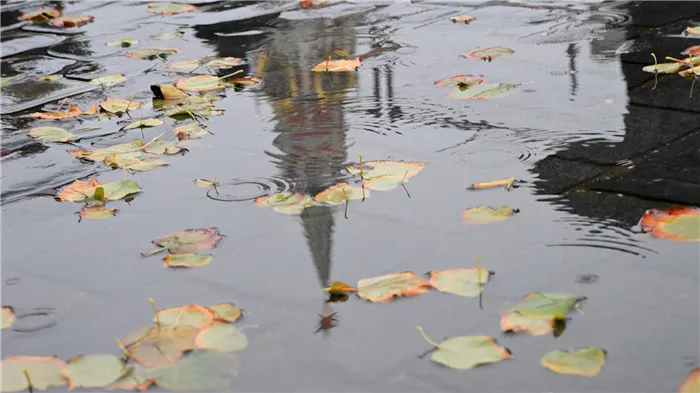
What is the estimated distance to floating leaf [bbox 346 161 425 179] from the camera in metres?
3.26

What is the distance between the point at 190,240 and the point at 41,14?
5.32m

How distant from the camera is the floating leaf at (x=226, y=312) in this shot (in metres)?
2.36

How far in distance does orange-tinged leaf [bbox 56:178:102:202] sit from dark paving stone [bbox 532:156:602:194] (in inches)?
66.1

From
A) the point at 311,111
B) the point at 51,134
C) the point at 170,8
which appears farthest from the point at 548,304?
the point at 170,8

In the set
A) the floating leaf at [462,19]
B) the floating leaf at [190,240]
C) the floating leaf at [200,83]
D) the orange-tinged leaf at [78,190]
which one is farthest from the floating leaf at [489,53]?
the floating leaf at [190,240]

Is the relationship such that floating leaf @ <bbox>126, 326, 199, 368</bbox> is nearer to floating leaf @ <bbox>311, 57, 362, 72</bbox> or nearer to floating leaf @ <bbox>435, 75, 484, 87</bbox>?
floating leaf @ <bbox>435, 75, 484, 87</bbox>

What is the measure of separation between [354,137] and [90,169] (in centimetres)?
111

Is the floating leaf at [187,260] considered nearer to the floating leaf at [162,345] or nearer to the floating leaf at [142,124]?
the floating leaf at [162,345]

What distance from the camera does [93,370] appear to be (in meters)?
2.17

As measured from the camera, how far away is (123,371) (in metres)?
2.15

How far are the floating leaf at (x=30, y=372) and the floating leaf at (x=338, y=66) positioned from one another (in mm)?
2986

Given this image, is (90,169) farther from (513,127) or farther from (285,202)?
(513,127)

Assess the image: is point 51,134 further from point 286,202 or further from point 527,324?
point 527,324

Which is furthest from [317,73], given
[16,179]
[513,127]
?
[16,179]
